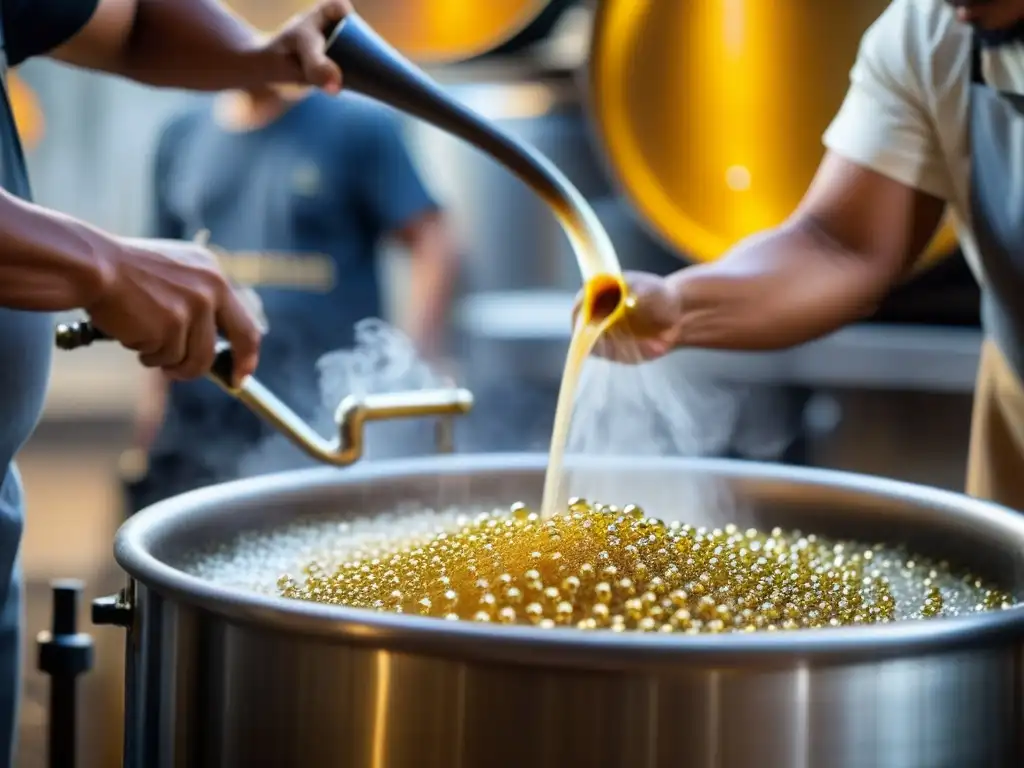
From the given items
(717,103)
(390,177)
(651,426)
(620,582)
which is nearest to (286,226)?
(390,177)

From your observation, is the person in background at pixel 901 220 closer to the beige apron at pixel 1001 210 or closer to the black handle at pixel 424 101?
the beige apron at pixel 1001 210

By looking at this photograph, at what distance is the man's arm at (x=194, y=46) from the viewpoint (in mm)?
1206

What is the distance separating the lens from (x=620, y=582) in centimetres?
85

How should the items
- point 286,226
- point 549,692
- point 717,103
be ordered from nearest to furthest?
point 549,692 < point 717,103 < point 286,226

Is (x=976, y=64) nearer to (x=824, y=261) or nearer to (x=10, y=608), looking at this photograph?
(x=824, y=261)

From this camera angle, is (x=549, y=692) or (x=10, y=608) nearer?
(x=549, y=692)

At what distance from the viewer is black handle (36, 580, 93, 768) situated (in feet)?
3.55

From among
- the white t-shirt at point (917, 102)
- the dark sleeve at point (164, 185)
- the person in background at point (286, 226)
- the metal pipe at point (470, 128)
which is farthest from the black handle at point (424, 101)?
the dark sleeve at point (164, 185)

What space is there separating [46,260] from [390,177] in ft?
5.45

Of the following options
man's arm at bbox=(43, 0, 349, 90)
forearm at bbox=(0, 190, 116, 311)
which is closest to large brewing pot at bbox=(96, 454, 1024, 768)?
forearm at bbox=(0, 190, 116, 311)

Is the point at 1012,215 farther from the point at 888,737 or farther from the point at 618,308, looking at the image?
the point at 888,737

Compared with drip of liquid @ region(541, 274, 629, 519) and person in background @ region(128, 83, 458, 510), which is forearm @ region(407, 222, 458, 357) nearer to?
person in background @ region(128, 83, 458, 510)

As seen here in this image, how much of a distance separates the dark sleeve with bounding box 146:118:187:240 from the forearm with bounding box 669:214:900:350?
146 centimetres

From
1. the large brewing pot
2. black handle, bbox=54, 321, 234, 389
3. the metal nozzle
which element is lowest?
the large brewing pot
